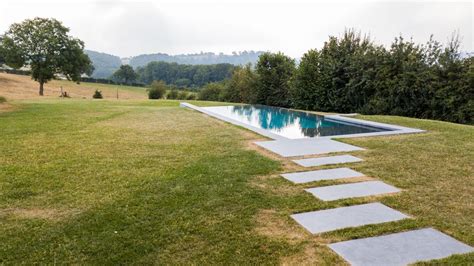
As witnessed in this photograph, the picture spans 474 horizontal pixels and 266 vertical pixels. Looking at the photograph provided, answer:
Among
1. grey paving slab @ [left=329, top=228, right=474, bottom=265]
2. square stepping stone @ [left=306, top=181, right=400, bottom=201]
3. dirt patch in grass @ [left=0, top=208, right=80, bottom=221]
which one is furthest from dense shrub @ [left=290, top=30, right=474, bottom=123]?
dirt patch in grass @ [left=0, top=208, right=80, bottom=221]

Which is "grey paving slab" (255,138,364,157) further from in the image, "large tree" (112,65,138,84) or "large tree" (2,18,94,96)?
"large tree" (112,65,138,84)

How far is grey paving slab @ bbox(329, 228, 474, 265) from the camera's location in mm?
2361

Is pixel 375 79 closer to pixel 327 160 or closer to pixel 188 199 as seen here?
pixel 327 160

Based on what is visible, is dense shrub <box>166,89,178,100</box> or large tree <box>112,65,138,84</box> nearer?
dense shrub <box>166,89,178,100</box>

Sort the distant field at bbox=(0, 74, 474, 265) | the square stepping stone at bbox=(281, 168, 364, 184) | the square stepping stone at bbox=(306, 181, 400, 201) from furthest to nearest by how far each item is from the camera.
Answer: the square stepping stone at bbox=(281, 168, 364, 184), the square stepping stone at bbox=(306, 181, 400, 201), the distant field at bbox=(0, 74, 474, 265)

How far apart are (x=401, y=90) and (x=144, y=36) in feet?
147

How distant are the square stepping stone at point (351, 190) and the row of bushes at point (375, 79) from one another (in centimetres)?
799

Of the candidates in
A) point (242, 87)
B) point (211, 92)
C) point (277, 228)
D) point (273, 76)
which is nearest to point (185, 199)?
point (277, 228)

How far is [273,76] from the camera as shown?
17.6 meters

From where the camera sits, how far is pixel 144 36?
1955 inches

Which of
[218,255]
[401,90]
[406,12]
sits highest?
[406,12]

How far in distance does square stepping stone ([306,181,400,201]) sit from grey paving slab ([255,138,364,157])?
148cm

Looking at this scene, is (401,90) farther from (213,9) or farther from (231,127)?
(213,9)

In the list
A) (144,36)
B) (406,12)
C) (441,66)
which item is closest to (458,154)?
(441,66)
